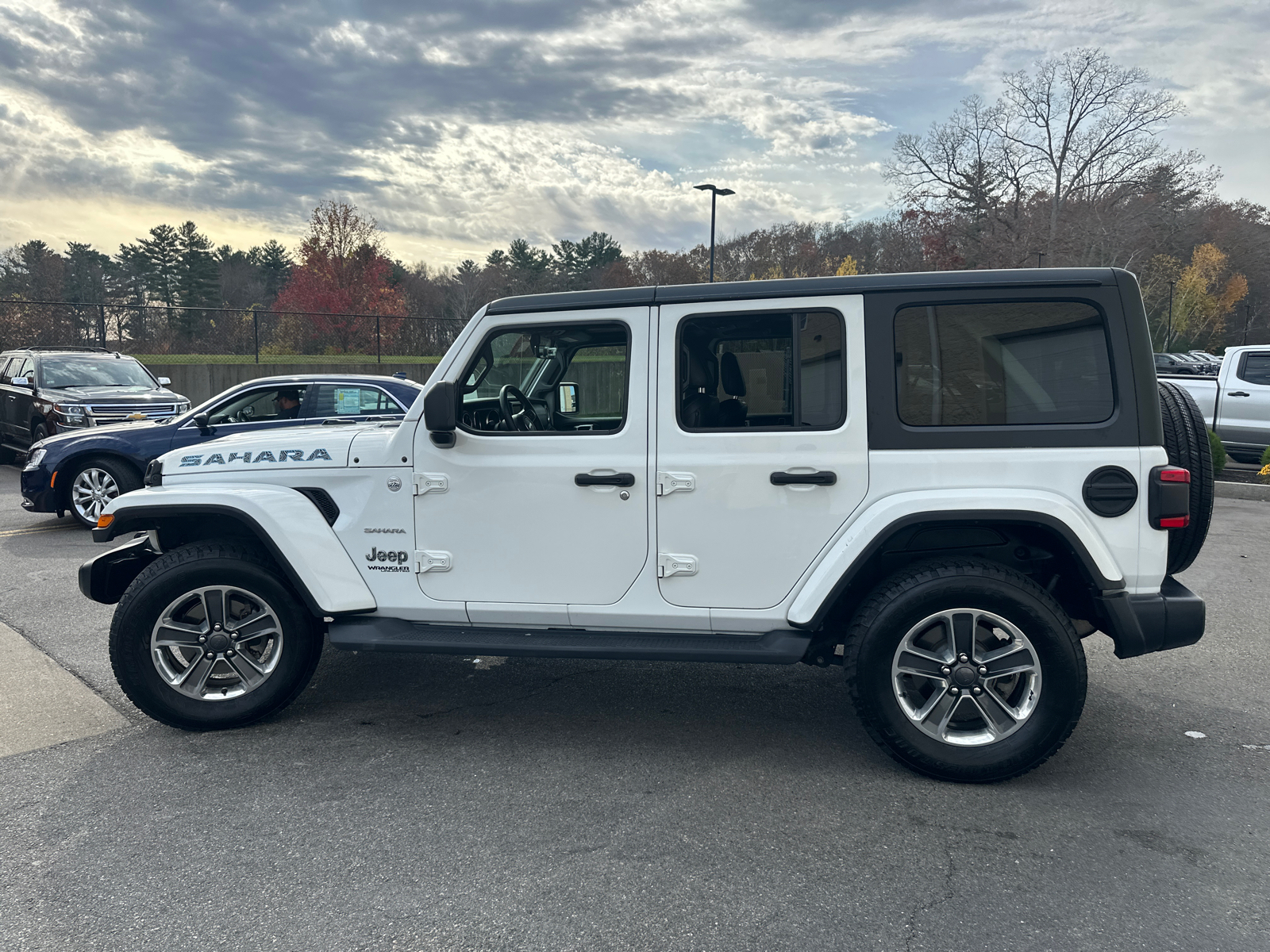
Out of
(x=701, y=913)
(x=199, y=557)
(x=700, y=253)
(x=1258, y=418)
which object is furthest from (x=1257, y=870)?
(x=700, y=253)

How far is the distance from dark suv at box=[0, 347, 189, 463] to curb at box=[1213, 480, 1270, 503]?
13.3 metres

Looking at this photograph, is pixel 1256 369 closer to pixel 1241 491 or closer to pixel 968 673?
pixel 1241 491

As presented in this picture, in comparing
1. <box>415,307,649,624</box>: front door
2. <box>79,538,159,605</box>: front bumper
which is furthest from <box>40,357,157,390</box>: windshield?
<box>415,307,649,624</box>: front door

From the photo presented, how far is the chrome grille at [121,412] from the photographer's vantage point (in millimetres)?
11500

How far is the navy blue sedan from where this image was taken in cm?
872

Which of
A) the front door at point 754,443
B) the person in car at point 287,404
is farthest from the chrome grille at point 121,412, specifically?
the front door at point 754,443

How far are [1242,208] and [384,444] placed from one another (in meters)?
104

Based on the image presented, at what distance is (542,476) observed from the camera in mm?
3773

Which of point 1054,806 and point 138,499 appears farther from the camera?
point 138,499

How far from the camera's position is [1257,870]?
2908mm

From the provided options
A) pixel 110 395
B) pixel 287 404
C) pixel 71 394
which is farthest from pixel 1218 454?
pixel 71 394

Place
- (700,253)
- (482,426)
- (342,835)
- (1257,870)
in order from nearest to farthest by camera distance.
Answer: (1257,870) < (342,835) < (482,426) < (700,253)

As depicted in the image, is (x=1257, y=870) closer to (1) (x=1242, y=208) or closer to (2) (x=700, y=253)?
(2) (x=700, y=253)

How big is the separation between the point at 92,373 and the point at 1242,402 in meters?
16.5
